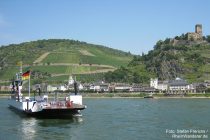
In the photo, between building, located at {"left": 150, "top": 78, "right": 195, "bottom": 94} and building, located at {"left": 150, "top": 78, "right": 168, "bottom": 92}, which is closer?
building, located at {"left": 150, "top": 78, "right": 195, "bottom": 94}

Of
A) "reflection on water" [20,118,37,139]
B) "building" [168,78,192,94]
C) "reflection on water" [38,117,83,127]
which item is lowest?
"reflection on water" [20,118,37,139]

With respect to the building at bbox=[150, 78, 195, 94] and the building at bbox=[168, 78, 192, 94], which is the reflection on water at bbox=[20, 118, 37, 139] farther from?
the building at bbox=[168, 78, 192, 94]

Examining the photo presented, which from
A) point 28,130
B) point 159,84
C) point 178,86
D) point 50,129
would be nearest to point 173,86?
point 178,86

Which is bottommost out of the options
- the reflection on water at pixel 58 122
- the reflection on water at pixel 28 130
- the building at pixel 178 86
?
the reflection on water at pixel 28 130

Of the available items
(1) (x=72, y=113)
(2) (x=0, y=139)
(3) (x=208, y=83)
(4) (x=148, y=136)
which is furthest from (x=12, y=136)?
(3) (x=208, y=83)

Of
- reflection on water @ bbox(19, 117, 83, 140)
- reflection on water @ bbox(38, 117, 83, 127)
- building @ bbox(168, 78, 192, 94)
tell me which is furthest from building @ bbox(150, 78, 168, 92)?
reflection on water @ bbox(19, 117, 83, 140)

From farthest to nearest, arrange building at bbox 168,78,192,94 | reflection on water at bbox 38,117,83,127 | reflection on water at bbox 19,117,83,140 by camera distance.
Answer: building at bbox 168,78,192,94
reflection on water at bbox 38,117,83,127
reflection on water at bbox 19,117,83,140

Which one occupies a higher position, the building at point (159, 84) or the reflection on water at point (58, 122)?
the building at point (159, 84)

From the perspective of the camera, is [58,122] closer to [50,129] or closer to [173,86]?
[50,129]

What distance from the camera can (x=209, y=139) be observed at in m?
36.4

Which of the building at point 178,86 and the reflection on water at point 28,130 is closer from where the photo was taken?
the reflection on water at point 28,130

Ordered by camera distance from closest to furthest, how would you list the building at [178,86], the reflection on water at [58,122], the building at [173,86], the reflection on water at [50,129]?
the reflection on water at [50,129] < the reflection on water at [58,122] < the building at [173,86] < the building at [178,86]

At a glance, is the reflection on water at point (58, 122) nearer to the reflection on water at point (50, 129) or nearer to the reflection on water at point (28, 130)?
the reflection on water at point (50, 129)

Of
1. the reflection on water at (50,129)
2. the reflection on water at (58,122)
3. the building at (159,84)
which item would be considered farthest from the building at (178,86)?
the reflection on water at (50,129)
